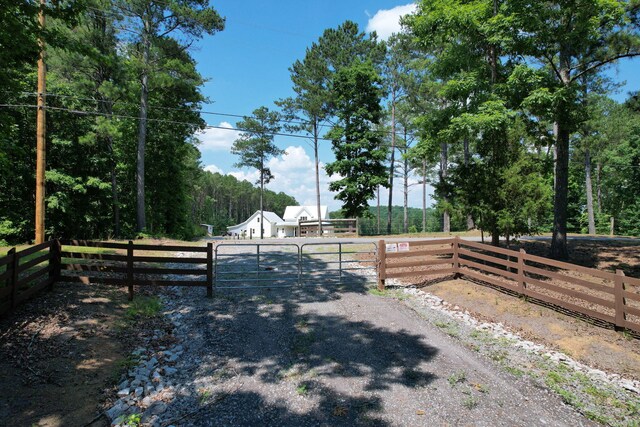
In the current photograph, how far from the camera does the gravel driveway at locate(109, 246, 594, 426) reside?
12.7 ft

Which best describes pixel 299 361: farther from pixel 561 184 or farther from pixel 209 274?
pixel 561 184

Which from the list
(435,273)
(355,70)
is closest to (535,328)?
(435,273)

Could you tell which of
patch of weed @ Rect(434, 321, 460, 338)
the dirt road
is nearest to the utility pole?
the dirt road

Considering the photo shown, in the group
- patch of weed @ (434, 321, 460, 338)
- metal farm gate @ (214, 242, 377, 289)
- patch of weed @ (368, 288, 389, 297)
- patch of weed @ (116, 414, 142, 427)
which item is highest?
metal farm gate @ (214, 242, 377, 289)

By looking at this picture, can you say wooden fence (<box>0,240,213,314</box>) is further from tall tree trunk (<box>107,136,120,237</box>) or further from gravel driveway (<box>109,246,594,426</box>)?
tall tree trunk (<box>107,136,120,237</box>)

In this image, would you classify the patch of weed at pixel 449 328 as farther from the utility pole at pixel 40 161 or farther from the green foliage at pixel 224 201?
the green foliage at pixel 224 201

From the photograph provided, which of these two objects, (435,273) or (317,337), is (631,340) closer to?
(435,273)

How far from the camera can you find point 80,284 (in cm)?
739

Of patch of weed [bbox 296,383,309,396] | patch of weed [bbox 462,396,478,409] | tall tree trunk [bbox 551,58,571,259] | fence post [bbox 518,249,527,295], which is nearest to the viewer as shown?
patch of weed [bbox 462,396,478,409]

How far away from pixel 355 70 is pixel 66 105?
1851cm

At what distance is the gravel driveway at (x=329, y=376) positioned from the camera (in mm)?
3885

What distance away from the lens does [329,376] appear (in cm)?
473

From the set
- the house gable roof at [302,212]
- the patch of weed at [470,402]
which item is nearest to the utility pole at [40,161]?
the patch of weed at [470,402]

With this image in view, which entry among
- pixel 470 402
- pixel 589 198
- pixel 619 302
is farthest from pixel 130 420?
pixel 589 198
